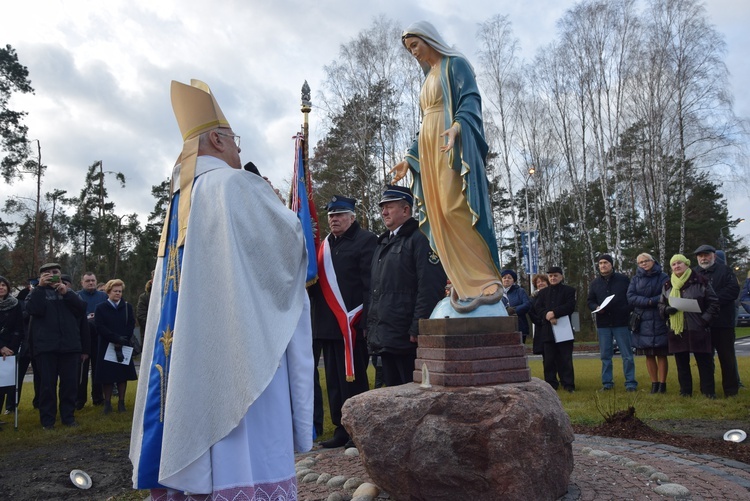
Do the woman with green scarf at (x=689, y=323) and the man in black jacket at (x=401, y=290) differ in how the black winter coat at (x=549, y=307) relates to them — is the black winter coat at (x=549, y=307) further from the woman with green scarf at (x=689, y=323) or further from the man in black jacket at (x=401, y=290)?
the man in black jacket at (x=401, y=290)

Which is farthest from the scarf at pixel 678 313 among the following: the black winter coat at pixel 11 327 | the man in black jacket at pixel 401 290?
the black winter coat at pixel 11 327

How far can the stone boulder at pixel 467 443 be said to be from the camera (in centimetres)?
349

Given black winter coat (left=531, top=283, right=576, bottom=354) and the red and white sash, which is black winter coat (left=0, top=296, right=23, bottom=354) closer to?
the red and white sash

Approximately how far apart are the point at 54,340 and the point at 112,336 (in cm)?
86

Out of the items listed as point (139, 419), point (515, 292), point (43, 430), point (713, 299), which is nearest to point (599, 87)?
point (515, 292)

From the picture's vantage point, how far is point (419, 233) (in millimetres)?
5078

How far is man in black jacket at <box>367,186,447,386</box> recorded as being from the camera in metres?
4.82

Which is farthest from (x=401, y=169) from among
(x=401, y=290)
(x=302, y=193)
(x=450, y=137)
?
(x=302, y=193)

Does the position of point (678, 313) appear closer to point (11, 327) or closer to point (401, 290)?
point (401, 290)

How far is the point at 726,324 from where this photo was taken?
24.1 ft

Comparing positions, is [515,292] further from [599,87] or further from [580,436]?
[599,87]

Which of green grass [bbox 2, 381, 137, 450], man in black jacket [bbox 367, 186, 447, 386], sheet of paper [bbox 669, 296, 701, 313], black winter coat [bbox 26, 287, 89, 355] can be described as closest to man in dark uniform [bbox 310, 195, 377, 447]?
man in black jacket [bbox 367, 186, 447, 386]

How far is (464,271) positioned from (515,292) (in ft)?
18.3

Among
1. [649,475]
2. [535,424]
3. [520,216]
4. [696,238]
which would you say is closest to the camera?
[535,424]
